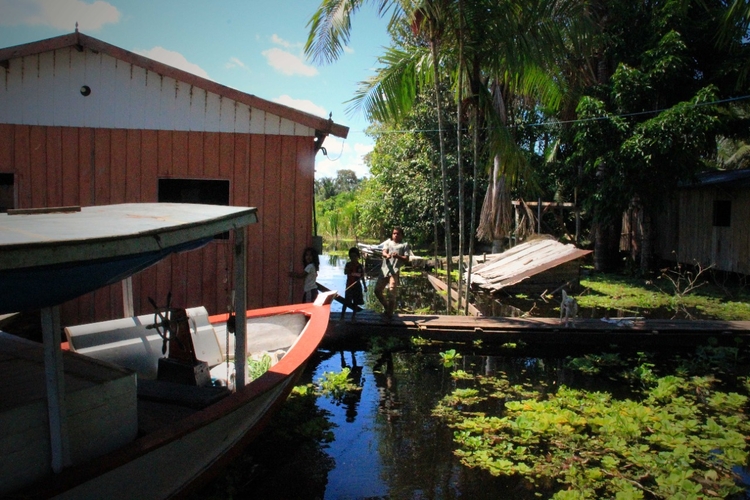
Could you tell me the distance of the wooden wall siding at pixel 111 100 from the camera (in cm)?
902

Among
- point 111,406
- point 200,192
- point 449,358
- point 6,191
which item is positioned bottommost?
point 449,358

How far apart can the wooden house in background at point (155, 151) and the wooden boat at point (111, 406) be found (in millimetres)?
3885

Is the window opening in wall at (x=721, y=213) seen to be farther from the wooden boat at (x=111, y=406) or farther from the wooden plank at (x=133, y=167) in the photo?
the wooden plank at (x=133, y=167)

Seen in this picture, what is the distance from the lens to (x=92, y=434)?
12.0 feet

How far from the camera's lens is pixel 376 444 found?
579 cm

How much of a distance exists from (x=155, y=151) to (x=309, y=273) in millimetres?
3309

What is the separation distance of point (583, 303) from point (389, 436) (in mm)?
8654

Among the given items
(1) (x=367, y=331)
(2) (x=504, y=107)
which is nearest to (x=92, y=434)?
(1) (x=367, y=331)

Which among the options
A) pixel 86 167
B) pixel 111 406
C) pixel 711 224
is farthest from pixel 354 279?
pixel 711 224

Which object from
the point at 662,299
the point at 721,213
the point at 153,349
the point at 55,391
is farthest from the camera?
the point at 721,213

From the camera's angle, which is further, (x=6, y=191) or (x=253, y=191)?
(x=6, y=191)

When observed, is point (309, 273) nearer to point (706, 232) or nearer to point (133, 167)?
point (133, 167)

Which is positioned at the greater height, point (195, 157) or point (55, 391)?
point (195, 157)

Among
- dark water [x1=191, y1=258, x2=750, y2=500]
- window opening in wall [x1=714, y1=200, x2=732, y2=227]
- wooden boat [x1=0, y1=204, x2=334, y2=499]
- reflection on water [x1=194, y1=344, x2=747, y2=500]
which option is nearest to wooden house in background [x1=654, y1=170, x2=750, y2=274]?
window opening in wall [x1=714, y1=200, x2=732, y2=227]
